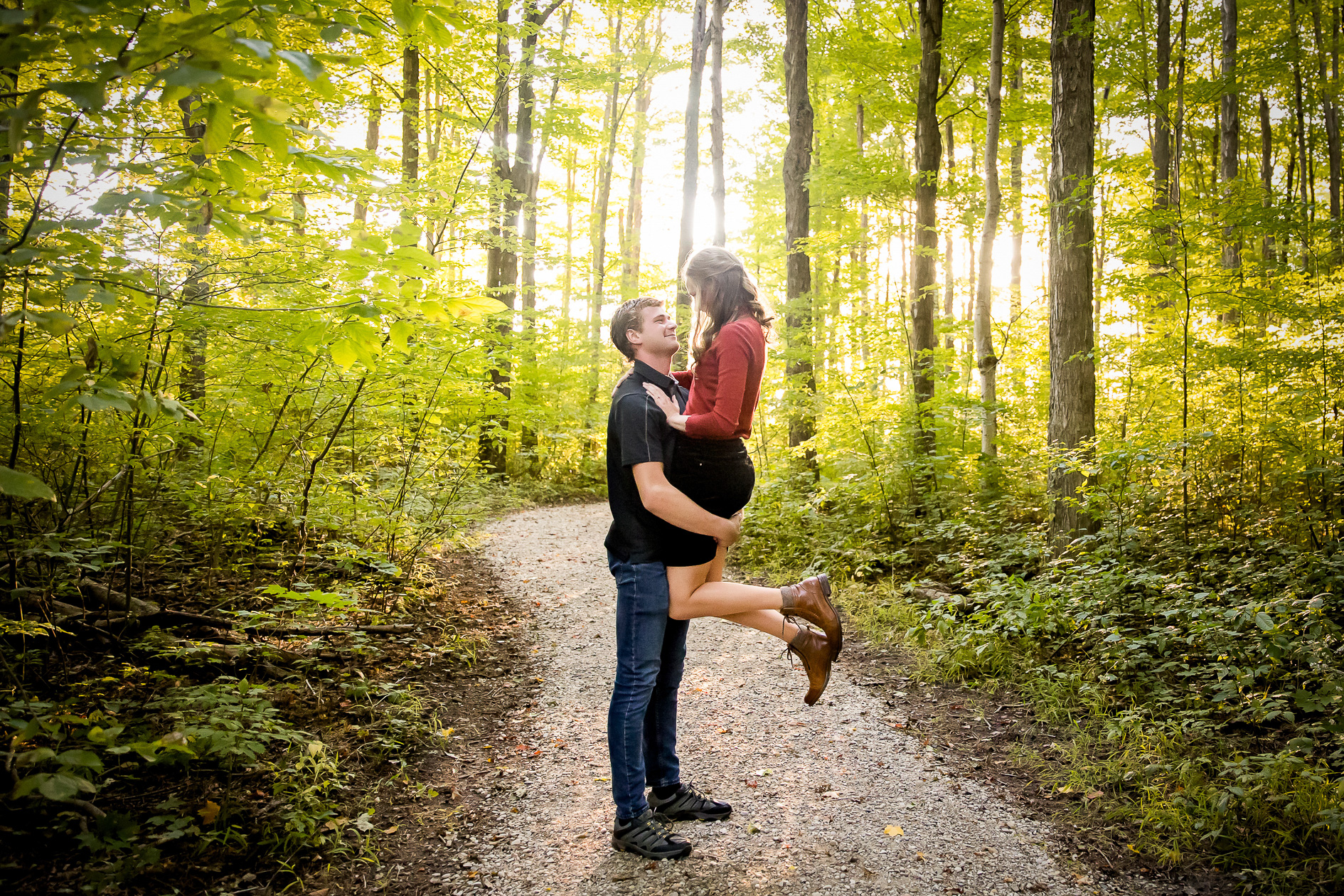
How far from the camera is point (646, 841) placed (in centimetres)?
272

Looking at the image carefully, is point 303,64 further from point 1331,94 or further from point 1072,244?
point 1331,94

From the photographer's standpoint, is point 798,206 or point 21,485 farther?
point 798,206

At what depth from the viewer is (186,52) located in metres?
1.75

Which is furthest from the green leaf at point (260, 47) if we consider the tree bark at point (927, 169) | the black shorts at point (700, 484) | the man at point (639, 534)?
the tree bark at point (927, 169)

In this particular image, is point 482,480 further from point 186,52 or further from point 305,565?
point 186,52

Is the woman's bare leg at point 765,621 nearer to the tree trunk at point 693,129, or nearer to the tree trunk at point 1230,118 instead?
the tree trunk at point 693,129

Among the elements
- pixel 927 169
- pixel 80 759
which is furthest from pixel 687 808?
pixel 927 169

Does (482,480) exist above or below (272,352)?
below

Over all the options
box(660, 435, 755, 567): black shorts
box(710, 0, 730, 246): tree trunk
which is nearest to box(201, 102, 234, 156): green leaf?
box(660, 435, 755, 567): black shorts

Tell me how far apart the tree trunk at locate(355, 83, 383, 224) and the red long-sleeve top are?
14.0 ft

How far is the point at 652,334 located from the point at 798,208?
26.6 ft

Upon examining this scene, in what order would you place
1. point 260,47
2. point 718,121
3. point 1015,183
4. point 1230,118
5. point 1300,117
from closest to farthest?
point 260,47, point 718,121, point 1230,118, point 1300,117, point 1015,183

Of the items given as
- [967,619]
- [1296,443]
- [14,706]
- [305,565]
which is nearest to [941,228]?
[1296,443]

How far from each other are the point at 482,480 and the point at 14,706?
4.28 m
